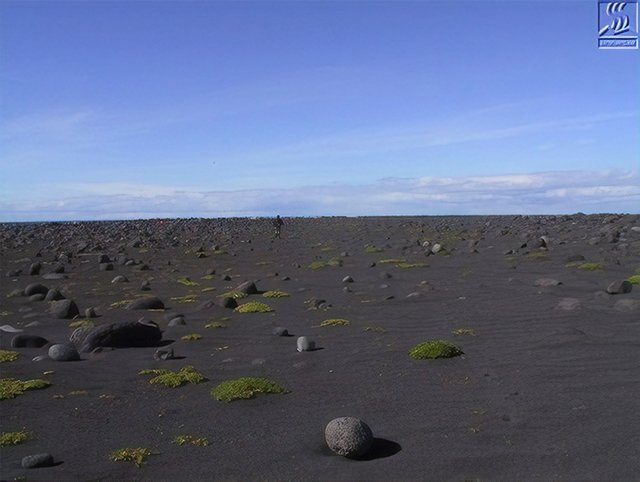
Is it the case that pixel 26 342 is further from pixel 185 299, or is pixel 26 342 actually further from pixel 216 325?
pixel 185 299

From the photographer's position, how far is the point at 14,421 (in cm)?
755

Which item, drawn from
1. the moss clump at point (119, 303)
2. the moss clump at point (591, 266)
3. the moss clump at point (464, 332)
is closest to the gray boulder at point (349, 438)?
the moss clump at point (464, 332)

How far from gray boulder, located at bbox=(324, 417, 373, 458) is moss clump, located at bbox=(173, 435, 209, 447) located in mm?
1490

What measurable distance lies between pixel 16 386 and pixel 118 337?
2695 millimetres

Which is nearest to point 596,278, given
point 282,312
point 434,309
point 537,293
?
point 537,293

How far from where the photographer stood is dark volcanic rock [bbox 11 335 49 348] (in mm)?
11281

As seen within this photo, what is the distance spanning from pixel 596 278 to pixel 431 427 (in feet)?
38.9

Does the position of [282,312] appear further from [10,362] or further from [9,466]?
[9,466]

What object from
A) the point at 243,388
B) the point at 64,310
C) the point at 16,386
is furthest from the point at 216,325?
the point at 16,386

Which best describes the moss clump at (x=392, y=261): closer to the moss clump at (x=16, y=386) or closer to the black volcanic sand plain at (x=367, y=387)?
the black volcanic sand plain at (x=367, y=387)

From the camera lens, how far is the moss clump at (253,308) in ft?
47.8

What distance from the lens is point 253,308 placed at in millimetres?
14641

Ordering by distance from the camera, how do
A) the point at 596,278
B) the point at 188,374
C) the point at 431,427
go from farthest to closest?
the point at 596,278 → the point at 188,374 → the point at 431,427

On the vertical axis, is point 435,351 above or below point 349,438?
above
